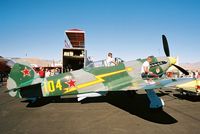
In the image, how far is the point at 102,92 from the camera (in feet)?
25.1

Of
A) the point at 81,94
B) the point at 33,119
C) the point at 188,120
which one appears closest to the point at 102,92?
the point at 81,94

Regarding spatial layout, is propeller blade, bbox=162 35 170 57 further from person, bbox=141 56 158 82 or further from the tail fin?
the tail fin

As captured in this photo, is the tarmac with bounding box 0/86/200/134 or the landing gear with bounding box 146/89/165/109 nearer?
the tarmac with bounding box 0/86/200/134

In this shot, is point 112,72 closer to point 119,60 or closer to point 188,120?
point 119,60

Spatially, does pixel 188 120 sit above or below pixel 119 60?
below

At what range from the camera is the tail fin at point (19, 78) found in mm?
7336

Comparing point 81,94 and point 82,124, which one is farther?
point 81,94

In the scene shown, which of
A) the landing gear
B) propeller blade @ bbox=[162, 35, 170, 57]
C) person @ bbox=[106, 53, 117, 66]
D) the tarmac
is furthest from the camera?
propeller blade @ bbox=[162, 35, 170, 57]

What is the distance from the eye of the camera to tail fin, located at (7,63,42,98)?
734cm

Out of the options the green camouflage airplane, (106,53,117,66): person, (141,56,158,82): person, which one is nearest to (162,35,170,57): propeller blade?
(141,56,158,82): person

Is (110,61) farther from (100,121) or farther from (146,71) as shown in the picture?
(100,121)

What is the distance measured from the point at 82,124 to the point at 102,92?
230 centimetres

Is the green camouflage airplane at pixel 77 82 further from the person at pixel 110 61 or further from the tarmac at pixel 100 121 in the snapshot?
the tarmac at pixel 100 121

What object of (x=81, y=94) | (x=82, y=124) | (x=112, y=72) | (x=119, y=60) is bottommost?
(x=82, y=124)
